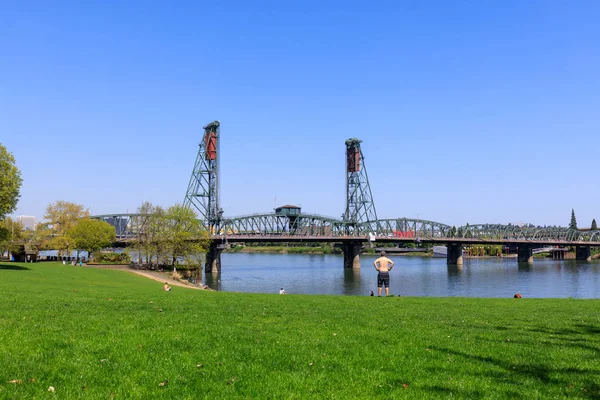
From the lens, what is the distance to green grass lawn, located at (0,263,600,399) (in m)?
7.59

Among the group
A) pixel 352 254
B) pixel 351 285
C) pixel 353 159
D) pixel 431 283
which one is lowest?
pixel 431 283

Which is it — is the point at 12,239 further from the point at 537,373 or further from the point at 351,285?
the point at 537,373

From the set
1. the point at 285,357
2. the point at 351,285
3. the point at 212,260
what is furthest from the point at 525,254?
the point at 285,357

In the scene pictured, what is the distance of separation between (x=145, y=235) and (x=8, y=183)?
129 ft

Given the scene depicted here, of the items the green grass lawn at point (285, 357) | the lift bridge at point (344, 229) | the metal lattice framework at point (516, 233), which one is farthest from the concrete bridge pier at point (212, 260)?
the metal lattice framework at point (516, 233)

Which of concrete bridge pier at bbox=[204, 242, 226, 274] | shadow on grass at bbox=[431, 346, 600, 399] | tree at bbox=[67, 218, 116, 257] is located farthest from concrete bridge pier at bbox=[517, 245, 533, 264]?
shadow on grass at bbox=[431, 346, 600, 399]

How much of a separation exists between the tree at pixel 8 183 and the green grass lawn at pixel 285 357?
3152cm

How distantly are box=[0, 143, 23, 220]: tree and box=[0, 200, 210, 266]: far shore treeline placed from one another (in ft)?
103

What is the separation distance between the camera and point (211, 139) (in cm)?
12425

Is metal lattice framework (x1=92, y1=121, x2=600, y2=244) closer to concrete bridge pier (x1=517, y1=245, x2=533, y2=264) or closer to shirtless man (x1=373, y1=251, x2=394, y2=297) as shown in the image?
concrete bridge pier (x1=517, y1=245, x2=533, y2=264)

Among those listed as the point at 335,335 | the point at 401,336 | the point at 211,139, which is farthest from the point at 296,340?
the point at 211,139

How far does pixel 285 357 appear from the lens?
9344 millimetres

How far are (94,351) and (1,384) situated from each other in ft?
6.30

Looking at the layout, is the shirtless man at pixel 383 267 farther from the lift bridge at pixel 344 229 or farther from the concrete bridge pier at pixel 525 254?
the concrete bridge pier at pixel 525 254
